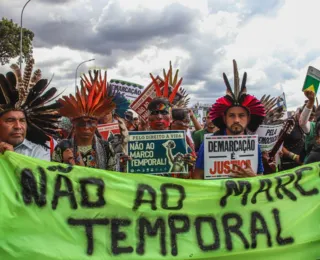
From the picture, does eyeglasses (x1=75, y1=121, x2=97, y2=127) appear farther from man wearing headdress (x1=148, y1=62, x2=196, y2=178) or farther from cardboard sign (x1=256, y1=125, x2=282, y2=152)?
cardboard sign (x1=256, y1=125, x2=282, y2=152)

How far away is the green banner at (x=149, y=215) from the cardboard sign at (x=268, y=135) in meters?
1.75

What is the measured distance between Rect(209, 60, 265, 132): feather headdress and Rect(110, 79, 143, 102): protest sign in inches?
185

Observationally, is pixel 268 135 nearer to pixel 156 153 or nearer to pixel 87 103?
pixel 156 153

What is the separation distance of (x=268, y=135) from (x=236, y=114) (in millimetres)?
1079

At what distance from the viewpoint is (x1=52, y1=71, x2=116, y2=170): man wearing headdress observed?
507 centimetres

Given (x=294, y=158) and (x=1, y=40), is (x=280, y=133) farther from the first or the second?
(x=1, y=40)

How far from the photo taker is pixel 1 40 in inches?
1057

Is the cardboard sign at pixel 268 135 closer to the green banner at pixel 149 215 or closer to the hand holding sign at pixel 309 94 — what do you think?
the hand holding sign at pixel 309 94

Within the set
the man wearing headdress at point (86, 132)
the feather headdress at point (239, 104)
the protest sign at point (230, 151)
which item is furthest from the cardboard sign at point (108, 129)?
the protest sign at point (230, 151)

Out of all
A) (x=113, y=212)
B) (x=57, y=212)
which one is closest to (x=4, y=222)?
(x=57, y=212)

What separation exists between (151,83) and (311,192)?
3.63 meters

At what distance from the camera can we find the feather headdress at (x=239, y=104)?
5.19 metres

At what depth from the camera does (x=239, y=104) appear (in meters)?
5.18

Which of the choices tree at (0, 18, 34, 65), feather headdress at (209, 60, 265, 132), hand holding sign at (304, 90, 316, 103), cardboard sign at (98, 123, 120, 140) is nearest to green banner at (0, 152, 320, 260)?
feather headdress at (209, 60, 265, 132)
